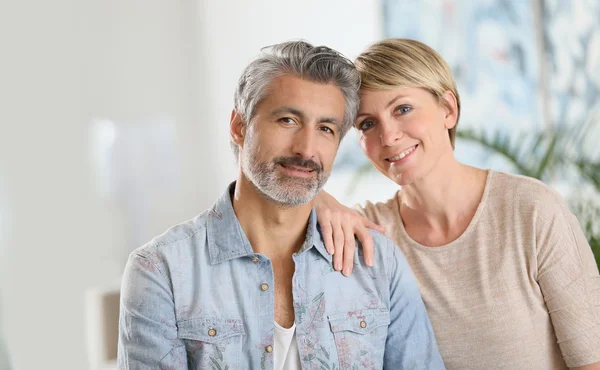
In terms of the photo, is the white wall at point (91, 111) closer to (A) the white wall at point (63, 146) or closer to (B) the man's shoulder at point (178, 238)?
(A) the white wall at point (63, 146)

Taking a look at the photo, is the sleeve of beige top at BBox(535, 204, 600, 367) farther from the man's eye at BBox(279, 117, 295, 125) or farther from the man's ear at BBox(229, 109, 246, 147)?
the man's ear at BBox(229, 109, 246, 147)

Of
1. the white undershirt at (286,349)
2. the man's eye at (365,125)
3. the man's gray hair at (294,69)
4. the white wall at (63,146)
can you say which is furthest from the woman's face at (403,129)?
the white wall at (63,146)

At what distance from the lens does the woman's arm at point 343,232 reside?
67.0 inches

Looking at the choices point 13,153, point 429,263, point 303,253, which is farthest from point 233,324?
point 13,153

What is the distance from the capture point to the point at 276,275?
1682 millimetres

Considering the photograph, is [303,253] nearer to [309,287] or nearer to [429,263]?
[309,287]

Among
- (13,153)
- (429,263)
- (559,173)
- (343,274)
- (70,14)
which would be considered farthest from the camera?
(70,14)

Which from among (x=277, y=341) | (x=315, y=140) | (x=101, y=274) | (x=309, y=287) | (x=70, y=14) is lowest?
(x=101, y=274)

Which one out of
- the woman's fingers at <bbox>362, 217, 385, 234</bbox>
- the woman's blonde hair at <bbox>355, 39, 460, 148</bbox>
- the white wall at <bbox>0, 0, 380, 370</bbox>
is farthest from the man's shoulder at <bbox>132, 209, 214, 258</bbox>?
the white wall at <bbox>0, 0, 380, 370</bbox>

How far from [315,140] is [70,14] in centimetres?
325

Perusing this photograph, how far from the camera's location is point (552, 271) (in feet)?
5.52

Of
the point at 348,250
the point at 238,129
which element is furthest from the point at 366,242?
the point at 238,129

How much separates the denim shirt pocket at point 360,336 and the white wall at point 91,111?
9.21 ft

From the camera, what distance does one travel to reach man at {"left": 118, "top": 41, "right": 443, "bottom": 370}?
61.6 inches
